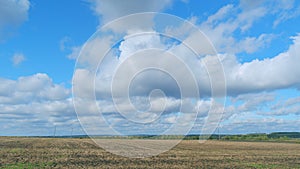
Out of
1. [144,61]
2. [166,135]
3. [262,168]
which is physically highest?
[144,61]

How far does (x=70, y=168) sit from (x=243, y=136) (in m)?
147

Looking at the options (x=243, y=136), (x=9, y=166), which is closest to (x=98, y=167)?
(x=9, y=166)

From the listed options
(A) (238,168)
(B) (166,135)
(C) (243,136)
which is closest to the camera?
(B) (166,135)

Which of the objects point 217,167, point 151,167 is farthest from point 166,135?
point 217,167

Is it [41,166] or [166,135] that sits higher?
[166,135]

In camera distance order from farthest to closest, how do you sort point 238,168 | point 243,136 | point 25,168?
point 243,136, point 238,168, point 25,168

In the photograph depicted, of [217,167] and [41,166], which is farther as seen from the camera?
[217,167]

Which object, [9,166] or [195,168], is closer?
[9,166]

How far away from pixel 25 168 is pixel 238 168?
17.9 meters

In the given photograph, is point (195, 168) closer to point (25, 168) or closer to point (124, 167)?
point (124, 167)

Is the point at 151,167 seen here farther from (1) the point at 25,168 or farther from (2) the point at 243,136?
(2) the point at 243,136

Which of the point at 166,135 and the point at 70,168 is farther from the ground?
the point at 166,135

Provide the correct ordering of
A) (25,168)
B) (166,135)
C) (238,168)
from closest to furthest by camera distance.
→ (166,135)
(25,168)
(238,168)

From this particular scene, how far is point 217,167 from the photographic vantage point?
93.5ft
